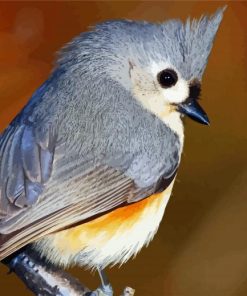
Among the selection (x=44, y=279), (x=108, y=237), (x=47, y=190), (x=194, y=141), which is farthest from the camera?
(x=194, y=141)

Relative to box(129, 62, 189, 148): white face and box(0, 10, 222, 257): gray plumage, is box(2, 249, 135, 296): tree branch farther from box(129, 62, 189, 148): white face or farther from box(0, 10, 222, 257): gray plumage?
box(129, 62, 189, 148): white face

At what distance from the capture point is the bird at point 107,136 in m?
2.03

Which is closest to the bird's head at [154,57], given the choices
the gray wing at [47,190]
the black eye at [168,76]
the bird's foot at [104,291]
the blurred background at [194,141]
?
the black eye at [168,76]

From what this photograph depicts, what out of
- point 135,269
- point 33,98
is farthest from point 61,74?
point 135,269

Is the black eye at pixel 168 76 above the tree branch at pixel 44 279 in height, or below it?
above

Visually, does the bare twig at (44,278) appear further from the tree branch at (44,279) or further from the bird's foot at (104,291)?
the bird's foot at (104,291)

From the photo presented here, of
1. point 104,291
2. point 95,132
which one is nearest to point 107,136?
point 95,132

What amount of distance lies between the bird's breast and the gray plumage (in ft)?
0.09

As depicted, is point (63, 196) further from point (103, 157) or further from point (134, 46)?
point (134, 46)

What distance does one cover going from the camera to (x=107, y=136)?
208 centimetres

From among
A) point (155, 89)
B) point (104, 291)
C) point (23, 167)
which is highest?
point (155, 89)

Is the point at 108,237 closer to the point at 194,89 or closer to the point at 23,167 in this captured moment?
the point at 23,167

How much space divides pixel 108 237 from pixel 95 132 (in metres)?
0.22

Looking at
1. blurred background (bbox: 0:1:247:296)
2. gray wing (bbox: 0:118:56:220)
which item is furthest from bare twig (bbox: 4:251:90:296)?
blurred background (bbox: 0:1:247:296)
